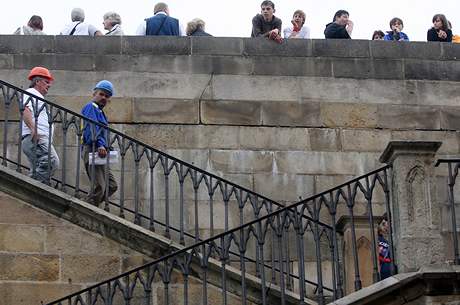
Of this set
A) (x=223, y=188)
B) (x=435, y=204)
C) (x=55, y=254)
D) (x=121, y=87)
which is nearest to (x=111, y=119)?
(x=121, y=87)

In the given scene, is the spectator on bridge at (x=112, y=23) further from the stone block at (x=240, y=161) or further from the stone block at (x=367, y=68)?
the stone block at (x=367, y=68)

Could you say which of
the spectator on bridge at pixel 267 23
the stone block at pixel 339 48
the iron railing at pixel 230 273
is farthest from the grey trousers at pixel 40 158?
the stone block at pixel 339 48

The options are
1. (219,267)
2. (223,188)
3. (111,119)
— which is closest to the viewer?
(219,267)

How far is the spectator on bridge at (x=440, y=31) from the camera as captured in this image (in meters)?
17.1

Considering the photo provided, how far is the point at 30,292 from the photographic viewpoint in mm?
12648

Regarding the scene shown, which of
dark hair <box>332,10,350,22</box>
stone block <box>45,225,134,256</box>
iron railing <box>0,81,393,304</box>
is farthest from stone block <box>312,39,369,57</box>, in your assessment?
stone block <box>45,225,134,256</box>

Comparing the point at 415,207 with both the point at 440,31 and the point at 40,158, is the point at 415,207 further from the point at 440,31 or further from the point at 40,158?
the point at 440,31

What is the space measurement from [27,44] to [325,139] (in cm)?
375

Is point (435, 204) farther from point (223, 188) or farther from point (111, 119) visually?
point (111, 119)

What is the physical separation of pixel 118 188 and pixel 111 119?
1069mm

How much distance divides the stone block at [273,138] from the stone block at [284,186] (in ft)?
Answer: 1.26

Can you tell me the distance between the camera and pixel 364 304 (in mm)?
10648

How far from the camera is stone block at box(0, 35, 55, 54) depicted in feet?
52.5

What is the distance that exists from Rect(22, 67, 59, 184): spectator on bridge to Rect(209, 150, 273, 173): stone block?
8.02 feet
